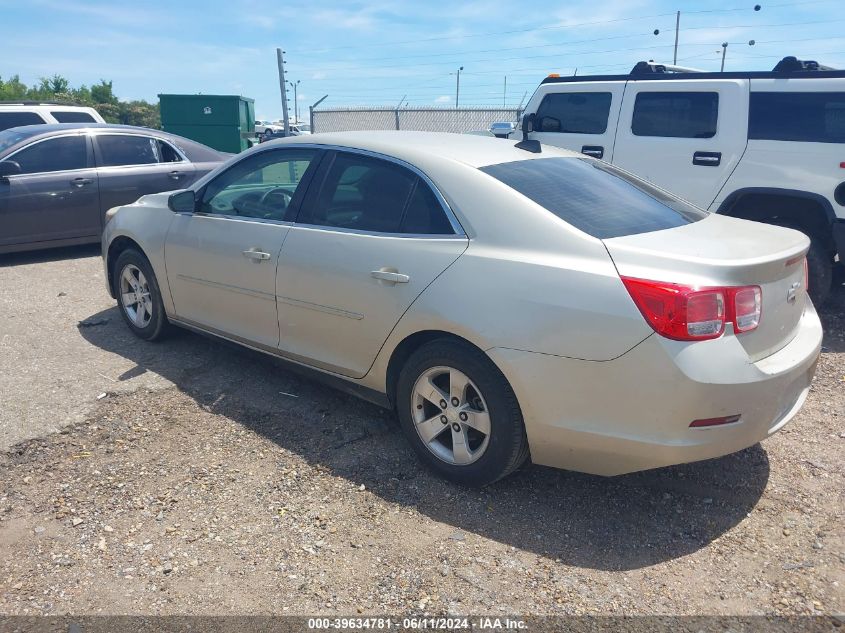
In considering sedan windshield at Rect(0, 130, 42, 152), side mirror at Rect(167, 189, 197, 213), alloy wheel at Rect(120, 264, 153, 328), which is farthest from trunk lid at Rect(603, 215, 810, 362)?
sedan windshield at Rect(0, 130, 42, 152)

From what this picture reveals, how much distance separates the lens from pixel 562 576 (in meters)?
2.79

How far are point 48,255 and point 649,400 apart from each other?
8074mm

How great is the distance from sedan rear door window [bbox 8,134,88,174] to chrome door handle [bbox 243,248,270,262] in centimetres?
525

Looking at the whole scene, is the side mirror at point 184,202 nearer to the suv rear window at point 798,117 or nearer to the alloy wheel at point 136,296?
the alloy wheel at point 136,296

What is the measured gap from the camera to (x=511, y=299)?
3014mm

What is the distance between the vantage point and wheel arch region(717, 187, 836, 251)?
A: 5863 millimetres

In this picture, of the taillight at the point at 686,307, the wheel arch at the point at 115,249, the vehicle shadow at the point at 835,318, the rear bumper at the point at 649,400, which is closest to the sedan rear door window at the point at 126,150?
the wheel arch at the point at 115,249

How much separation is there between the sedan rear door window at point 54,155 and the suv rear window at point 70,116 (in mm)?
4144

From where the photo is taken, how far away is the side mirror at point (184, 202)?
4629 mm

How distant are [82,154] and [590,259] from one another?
745cm

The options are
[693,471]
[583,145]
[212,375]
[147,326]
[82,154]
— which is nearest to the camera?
[693,471]

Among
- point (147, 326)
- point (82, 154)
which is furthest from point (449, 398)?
point (82, 154)

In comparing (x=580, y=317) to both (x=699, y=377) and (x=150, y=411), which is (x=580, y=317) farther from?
(x=150, y=411)

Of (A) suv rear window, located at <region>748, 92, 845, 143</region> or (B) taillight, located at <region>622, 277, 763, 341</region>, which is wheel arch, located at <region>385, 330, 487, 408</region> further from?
(A) suv rear window, located at <region>748, 92, 845, 143</region>
